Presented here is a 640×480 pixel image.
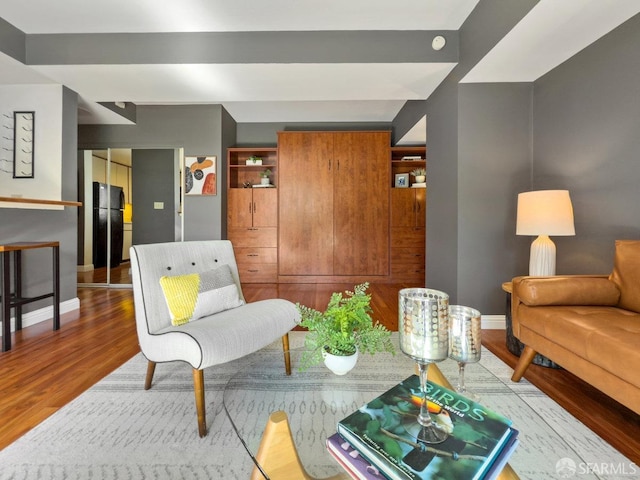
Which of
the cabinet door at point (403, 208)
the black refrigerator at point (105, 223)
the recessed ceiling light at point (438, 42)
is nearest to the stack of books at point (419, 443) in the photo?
the recessed ceiling light at point (438, 42)

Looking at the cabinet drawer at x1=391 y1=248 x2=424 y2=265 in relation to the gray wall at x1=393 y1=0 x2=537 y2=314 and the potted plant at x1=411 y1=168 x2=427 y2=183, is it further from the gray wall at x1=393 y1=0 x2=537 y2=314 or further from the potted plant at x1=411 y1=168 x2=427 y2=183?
the gray wall at x1=393 y1=0 x2=537 y2=314

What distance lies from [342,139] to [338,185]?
0.70 meters

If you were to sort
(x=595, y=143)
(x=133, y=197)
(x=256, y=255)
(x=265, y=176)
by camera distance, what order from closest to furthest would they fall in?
(x=595, y=143) → (x=133, y=197) → (x=256, y=255) → (x=265, y=176)

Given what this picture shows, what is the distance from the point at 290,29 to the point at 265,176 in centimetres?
236

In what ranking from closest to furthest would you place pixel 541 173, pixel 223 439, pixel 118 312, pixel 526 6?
pixel 223 439
pixel 526 6
pixel 541 173
pixel 118 312

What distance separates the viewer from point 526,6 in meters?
1.70

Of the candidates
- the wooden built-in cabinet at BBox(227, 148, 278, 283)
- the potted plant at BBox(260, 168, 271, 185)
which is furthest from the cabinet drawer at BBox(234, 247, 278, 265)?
the potted plant at BBox(260, 168, 271, 185)

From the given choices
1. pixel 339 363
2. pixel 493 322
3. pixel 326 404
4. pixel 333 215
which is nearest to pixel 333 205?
pixel 333 215

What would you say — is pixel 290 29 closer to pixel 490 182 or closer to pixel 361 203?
pixel 490 182

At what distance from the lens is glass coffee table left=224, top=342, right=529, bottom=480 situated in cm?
70

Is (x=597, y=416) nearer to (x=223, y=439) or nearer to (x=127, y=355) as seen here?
(x=223, y=439)

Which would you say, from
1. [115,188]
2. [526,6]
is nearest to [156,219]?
[115,188]

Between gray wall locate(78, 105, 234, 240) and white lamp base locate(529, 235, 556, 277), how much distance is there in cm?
Result: 367

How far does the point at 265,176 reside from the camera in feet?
15.2
